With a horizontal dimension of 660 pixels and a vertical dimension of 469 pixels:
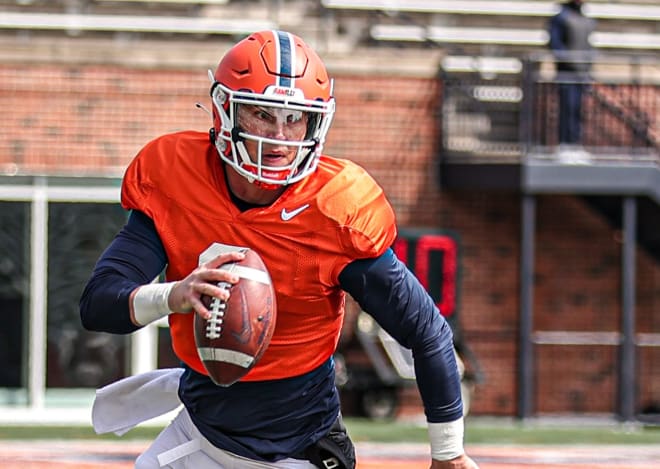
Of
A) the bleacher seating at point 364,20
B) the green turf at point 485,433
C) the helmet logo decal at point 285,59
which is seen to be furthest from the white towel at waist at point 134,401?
the bleacher seating at point 364,20

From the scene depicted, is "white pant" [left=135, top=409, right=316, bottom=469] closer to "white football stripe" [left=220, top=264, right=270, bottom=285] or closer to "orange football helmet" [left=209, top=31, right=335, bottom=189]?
"white football stripe" [left=220, top=264, right=270, bottom=285]

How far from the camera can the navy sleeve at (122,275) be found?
3.70m

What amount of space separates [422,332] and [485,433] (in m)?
8.99

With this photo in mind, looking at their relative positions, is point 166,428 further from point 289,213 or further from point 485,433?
point 485,433

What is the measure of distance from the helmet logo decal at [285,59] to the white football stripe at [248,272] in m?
0.51

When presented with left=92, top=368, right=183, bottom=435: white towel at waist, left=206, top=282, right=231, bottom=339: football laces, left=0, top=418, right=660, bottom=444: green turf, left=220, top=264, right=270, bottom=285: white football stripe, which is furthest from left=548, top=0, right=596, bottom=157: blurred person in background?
left=206, top=282, right=231, bottom=339: football laces

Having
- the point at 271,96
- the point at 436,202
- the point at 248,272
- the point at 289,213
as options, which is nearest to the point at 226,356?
the point at 248,272

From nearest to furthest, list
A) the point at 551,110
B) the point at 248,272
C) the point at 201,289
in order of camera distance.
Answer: the point at 201,289
the point at 248,272
the point at 551,110

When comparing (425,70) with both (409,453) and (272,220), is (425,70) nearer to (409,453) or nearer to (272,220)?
(409,453)

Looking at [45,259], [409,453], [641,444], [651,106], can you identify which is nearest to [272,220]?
[409,453]

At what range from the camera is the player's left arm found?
12.5 ft

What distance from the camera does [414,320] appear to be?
383cm

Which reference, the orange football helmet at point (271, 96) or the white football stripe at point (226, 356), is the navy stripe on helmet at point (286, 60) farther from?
the white football stripe at point (226, 356)

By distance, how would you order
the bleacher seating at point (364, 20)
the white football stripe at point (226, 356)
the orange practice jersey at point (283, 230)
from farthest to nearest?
the bleacher seating at point (364, 20)
the orange practice jersey at point (283, 230)
the white football stripe at point (226, 356)
